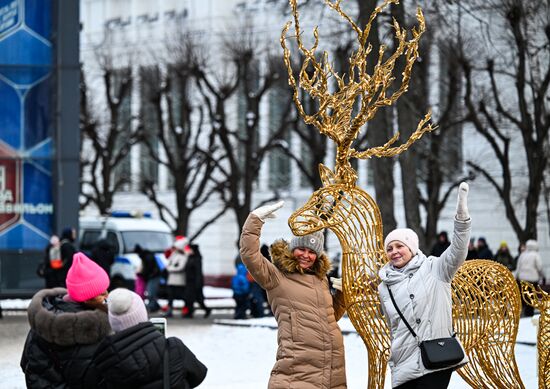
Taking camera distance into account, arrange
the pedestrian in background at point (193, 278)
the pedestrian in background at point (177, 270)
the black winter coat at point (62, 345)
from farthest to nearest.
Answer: the pedestrian in background at point (177, 270) → the pedestrian in background at point (193, 278) → the black winter coat at point (62, 345)

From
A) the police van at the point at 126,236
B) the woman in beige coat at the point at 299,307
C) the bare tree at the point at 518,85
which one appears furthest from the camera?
the police van at the point at 126,236

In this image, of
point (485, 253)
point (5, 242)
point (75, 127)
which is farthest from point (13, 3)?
point (485, 253)

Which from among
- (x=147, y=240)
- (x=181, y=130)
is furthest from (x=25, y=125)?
(x=181, y=130)

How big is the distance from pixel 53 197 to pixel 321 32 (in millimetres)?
19696

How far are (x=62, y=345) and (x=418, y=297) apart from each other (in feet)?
7.59

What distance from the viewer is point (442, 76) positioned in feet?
126

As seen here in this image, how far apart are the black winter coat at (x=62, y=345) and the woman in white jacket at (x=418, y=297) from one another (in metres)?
1.93

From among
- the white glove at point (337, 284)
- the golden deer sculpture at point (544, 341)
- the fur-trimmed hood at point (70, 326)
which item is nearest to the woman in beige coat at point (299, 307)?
the white glove at point (337, 284)

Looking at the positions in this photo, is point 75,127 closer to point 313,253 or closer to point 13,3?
point 13,3

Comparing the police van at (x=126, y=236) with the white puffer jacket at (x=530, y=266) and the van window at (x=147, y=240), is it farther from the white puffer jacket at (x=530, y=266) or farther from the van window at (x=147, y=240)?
the white puffer jacket at (x=530, y=266)

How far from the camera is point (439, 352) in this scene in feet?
27.1

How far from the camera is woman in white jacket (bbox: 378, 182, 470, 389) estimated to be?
27.2ft

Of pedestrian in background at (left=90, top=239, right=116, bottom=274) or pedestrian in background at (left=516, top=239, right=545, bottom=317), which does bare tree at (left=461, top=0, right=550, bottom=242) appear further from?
pedestrian in background at (left=90, top=239, right=116, bottom=274)

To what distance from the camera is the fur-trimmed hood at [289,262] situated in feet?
29.3
